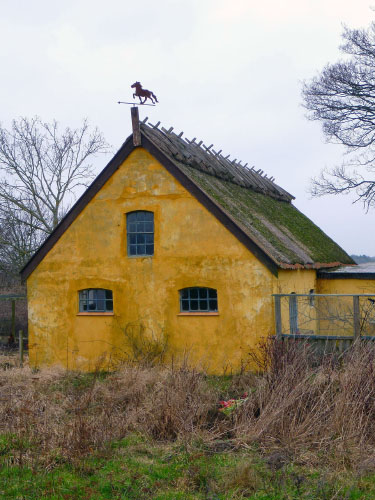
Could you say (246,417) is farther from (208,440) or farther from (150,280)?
(150,280)

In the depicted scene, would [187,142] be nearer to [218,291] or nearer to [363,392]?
[218,291]

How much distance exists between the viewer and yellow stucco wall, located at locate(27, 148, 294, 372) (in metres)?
14.7

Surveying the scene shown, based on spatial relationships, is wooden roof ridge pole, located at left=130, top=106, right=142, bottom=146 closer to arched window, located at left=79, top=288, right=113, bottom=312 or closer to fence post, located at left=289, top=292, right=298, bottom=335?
arched window, located at left=79, top=288, right=113, bottom=312

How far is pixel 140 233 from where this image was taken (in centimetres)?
1608

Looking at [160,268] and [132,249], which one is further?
[132,249]

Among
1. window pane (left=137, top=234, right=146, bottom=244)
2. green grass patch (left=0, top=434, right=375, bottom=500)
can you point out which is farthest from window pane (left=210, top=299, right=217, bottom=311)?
green grass patch (left=0, top=434, right=375, bottom=500)

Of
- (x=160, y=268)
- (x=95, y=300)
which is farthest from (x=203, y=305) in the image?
(x=95, y=300)

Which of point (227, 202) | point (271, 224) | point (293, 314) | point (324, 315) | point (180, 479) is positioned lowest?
point (180, 479)

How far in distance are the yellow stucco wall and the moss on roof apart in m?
0.51

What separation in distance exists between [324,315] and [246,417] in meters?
8.92

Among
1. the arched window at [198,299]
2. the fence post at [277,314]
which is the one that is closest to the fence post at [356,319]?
the fence post at [277,314]

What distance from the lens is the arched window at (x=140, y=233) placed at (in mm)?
15992

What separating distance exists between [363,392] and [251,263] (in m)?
6.66

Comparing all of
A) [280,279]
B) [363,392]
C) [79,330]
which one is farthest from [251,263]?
[363,392]
